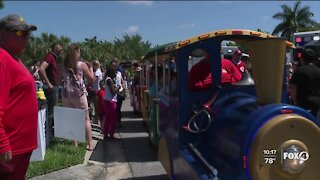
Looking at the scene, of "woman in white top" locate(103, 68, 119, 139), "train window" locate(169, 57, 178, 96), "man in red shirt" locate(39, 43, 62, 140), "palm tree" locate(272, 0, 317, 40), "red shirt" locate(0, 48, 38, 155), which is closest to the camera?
"red shirt" locate(0, 48, 38, 155)

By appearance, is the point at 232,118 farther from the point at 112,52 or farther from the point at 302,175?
the point at 112,52

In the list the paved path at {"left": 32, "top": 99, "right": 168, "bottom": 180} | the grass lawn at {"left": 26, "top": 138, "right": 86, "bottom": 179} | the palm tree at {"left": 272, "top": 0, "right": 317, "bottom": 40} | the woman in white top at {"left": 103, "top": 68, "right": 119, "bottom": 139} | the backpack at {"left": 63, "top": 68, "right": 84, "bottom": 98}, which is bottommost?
the paved path at {"left": 32, "top": 99, "right": 168, "bottom": 180}

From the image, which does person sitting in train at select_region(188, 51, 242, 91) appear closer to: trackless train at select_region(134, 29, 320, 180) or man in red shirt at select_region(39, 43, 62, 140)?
trackless train at select_region(134, 29, 320, 180)

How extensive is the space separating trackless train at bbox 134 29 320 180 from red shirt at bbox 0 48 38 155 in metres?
1.52

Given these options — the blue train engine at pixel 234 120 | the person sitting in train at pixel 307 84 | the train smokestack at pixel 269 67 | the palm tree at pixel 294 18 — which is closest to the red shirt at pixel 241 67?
the person sitting in train at pixel 307 84

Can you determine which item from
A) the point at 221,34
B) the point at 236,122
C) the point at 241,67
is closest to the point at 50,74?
the point at 241,67

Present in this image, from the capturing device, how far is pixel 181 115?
15.4 feet

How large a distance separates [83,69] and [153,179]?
7.74 ft

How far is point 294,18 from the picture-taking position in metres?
51.8

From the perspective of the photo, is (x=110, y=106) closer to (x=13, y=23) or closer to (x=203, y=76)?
(x=203, y=76)

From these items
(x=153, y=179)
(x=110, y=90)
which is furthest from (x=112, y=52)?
(x=153, y=179)

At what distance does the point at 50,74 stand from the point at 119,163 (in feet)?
7.48

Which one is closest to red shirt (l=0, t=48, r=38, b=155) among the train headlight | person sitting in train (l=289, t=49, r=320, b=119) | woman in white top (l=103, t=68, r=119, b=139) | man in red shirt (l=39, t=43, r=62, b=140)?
the train headlight

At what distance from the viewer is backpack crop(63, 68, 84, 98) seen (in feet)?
24.4
